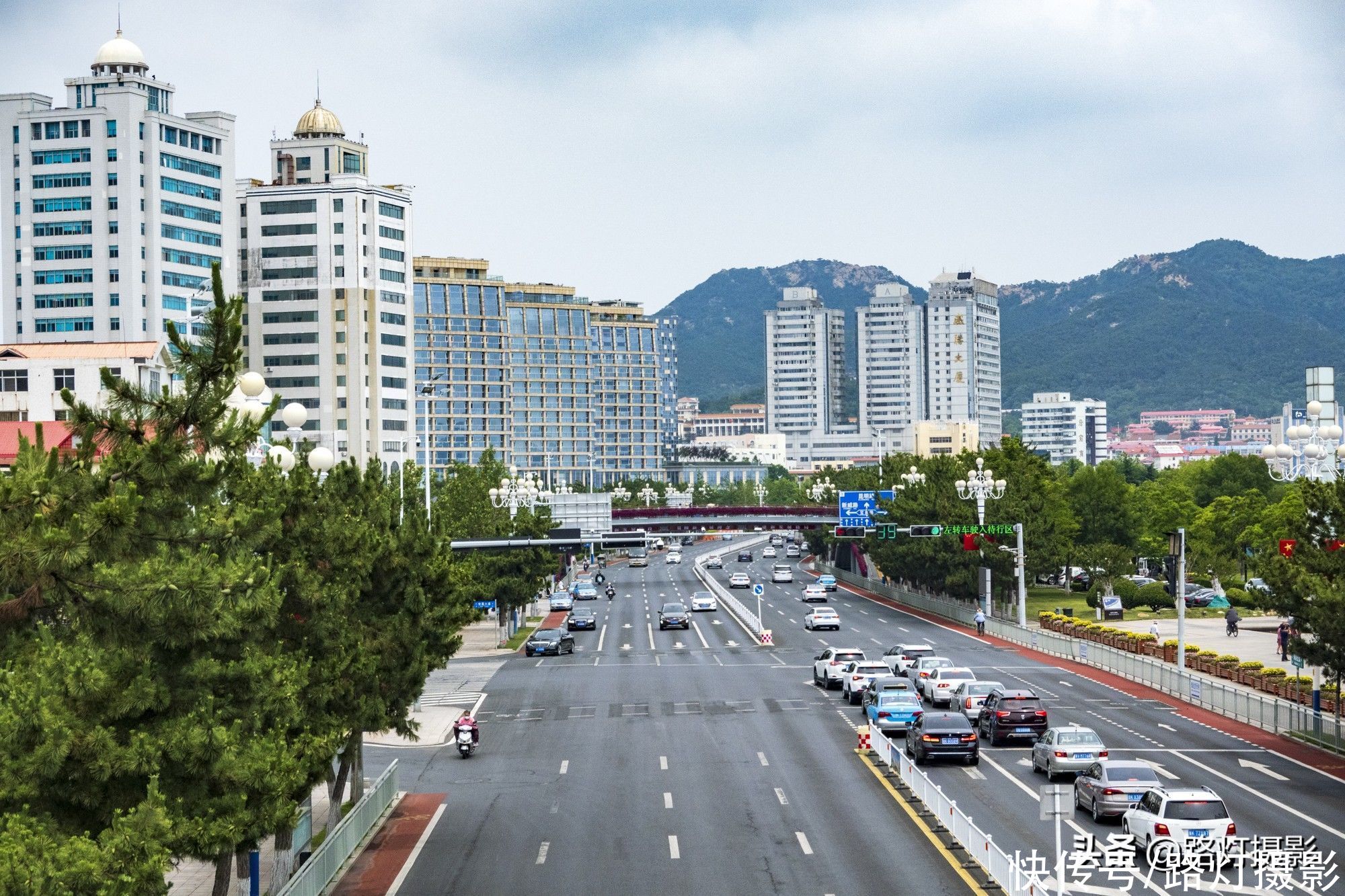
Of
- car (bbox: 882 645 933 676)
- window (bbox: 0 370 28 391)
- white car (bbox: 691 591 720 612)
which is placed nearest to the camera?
car (bbox: 882 645 933 676)

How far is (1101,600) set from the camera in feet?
314

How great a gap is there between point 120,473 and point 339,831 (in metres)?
13.4

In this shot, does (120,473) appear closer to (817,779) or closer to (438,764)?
(817,779)

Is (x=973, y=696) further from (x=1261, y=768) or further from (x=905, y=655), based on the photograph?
(x=905, y=655)

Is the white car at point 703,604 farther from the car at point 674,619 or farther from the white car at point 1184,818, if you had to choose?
the white car at point 1184,818

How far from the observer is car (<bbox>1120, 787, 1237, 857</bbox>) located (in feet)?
97.1

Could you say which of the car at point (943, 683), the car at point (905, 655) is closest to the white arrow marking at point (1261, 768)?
the car at point (943, 683)

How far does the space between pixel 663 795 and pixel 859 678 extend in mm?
18803

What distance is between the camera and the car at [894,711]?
4912 centimetres

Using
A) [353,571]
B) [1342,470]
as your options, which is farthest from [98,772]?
[1342,470]

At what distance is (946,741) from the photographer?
42719mm

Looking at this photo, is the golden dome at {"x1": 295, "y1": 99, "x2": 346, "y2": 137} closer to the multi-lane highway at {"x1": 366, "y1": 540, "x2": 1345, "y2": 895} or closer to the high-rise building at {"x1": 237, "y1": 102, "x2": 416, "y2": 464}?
the high-rise building at {"x1": 237, "y1": 102, "x2": 416, "y2": 464}

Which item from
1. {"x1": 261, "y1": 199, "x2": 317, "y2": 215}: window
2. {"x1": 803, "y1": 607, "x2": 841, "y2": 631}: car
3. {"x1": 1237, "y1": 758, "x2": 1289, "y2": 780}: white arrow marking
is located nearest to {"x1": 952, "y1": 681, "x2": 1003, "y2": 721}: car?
{"x1": 1237, "y1": 758, "x2": 1289, "y2": 780}: white arrow marking

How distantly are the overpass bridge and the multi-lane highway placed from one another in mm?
65364
